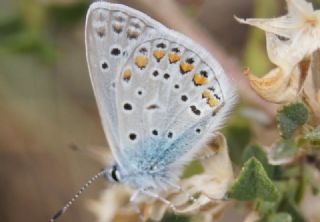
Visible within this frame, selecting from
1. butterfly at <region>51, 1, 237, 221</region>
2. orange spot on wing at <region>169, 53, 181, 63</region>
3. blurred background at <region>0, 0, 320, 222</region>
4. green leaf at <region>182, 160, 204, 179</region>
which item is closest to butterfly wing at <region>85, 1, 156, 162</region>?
butterfly at <region>51, 1, 237, 221</region>

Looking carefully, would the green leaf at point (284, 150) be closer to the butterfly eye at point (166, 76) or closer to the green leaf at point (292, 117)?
the green leaf at point (292, 117)

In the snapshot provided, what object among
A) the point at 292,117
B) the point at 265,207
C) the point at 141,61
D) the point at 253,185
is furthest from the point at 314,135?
the point at 141,61

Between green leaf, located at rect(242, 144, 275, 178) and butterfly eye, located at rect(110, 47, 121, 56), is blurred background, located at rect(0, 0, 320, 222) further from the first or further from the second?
green leaf, located at rect(242, 144, 275, 178)

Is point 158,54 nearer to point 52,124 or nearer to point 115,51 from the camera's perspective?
point 115,51

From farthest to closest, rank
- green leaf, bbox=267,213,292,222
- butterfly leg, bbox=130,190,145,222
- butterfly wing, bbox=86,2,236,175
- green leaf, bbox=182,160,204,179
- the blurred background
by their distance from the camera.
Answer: the blurred background < green leaf, bbox=182,160,204,179 < butterfly leg, bbox=130,190,145,222 < butterfly wing, bbox=86,2,236,175 < green leaf, bbox=267,213,292,222

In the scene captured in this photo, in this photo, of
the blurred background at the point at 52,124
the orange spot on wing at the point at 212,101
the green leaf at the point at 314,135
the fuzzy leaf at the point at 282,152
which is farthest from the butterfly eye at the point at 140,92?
the blurred background at the point at 52,124

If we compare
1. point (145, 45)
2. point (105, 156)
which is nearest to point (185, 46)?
point (145, 45)

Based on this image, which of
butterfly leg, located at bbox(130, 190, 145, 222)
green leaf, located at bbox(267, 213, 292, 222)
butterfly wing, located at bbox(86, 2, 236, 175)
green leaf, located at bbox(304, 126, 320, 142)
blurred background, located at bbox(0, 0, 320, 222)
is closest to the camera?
green leaf, located at bbox(304, 126, 320, 142)
